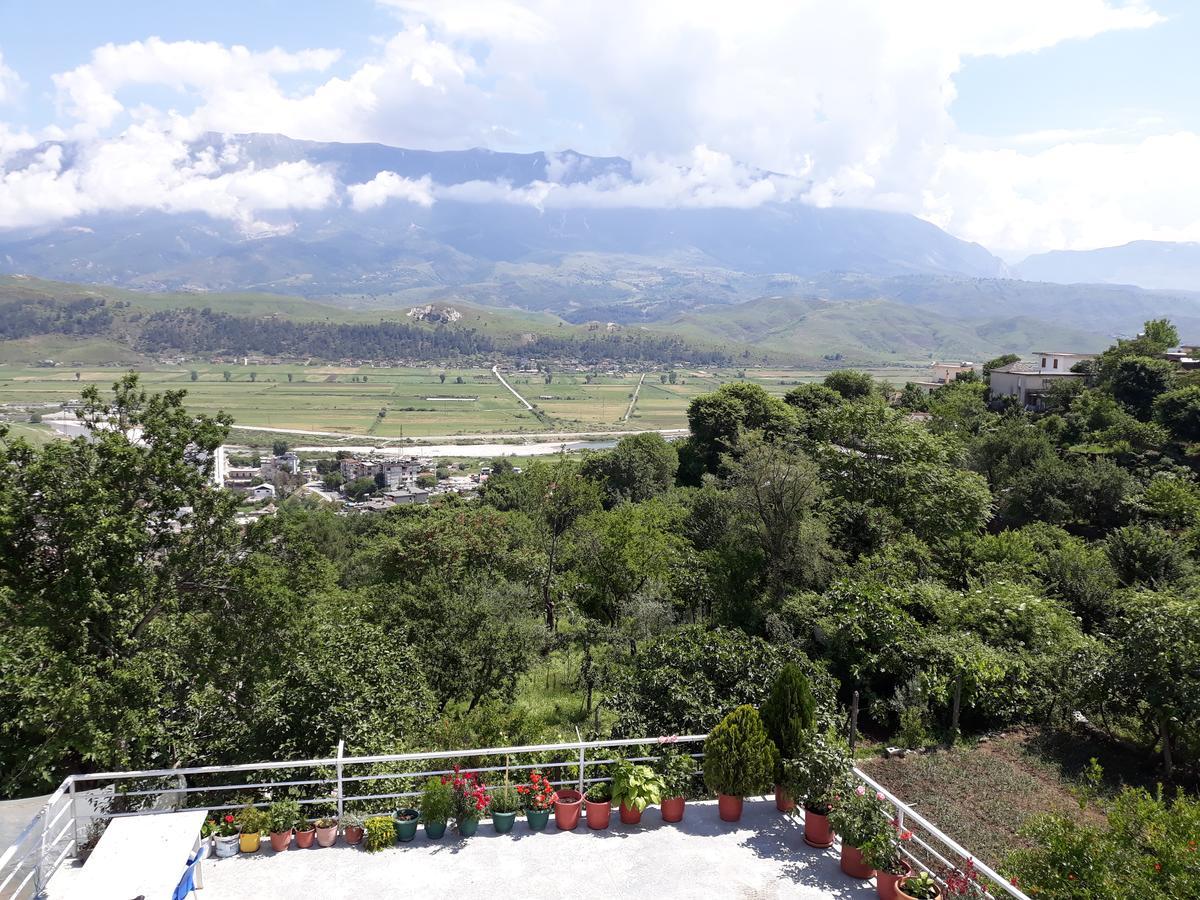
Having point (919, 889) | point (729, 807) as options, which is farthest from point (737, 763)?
point (919, 889)

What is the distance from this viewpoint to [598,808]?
724cm

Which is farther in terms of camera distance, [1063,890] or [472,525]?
[472,525]

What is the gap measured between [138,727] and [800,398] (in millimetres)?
44405

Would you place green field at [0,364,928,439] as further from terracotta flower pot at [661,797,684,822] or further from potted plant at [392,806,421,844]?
potted plant at [392,806,421,844]

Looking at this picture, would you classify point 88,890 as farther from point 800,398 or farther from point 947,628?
point 800,398

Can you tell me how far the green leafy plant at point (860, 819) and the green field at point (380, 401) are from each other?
419 feet

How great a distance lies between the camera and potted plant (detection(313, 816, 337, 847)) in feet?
22.7

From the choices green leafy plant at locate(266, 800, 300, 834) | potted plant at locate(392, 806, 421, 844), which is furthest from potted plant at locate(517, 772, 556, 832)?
green leafy plant at locate(266, 800, 300, 834)

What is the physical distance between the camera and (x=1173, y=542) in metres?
20.8

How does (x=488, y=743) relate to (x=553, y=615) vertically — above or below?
above

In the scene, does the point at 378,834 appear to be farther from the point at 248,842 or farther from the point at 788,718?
the point at 788,718

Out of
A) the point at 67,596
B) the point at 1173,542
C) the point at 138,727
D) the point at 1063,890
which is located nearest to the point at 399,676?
the point at 138,727

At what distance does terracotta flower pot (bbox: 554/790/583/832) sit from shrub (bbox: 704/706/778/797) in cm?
141

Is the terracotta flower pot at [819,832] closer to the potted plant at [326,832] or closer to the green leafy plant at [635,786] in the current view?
the green leafy plant at [635,786]
